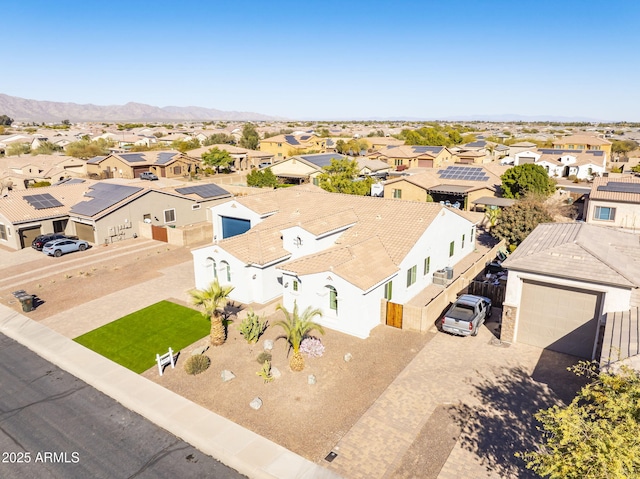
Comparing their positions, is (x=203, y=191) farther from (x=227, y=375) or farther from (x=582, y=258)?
(x=582, y=258)

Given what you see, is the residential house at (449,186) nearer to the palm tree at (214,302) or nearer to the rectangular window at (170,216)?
the rectangular window at (170,216)

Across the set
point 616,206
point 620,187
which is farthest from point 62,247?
point 620,187

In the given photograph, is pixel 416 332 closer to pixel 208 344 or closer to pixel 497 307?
pixel 497 307

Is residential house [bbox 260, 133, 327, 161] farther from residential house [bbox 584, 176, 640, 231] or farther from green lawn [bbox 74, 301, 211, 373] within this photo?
green lawn [bbox 74, 301, 211, 373]

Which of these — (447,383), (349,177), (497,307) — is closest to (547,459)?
(447,383)

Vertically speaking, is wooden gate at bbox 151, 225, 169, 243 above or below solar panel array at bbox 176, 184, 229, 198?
below

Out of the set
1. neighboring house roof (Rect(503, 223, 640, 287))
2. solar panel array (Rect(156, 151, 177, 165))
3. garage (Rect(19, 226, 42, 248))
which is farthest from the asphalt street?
solar panel array (Rect(156, 151, 177, 165))

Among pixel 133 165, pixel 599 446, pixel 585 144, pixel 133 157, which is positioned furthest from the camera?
pixel 585 144

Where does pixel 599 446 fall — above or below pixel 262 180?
above
